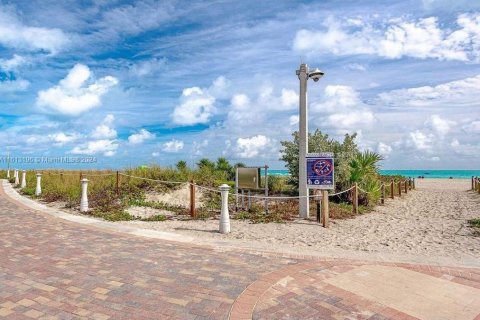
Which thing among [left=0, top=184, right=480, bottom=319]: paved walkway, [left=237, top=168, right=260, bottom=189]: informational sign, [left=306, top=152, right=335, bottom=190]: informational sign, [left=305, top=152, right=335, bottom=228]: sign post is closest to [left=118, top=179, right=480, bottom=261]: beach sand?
[left=305, top=152, right=335, bottom=228]: sign post

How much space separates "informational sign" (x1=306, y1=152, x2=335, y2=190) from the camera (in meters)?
10.0

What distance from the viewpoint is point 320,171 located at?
1016 centimetres

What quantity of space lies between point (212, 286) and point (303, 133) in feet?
23.3

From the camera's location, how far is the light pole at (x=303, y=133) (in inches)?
424

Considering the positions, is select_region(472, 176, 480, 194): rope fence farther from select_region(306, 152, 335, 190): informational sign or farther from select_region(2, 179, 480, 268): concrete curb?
select_region(2, 179, 480, 268): concrete curb

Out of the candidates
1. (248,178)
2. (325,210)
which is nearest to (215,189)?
(248,178)

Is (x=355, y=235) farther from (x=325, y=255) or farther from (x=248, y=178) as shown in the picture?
(x=248, y=178)

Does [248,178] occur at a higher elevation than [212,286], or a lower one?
higher

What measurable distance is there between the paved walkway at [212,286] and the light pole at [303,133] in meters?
4.77

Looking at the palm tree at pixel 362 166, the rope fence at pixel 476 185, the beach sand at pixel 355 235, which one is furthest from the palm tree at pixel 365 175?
the rope fence at pixel 476 185

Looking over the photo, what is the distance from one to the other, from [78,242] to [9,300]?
10.1ft

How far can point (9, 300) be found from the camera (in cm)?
419

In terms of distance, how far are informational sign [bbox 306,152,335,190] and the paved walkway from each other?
14.3 ft

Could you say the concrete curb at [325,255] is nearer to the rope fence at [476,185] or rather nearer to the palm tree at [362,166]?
the palm tree at [362,166]
